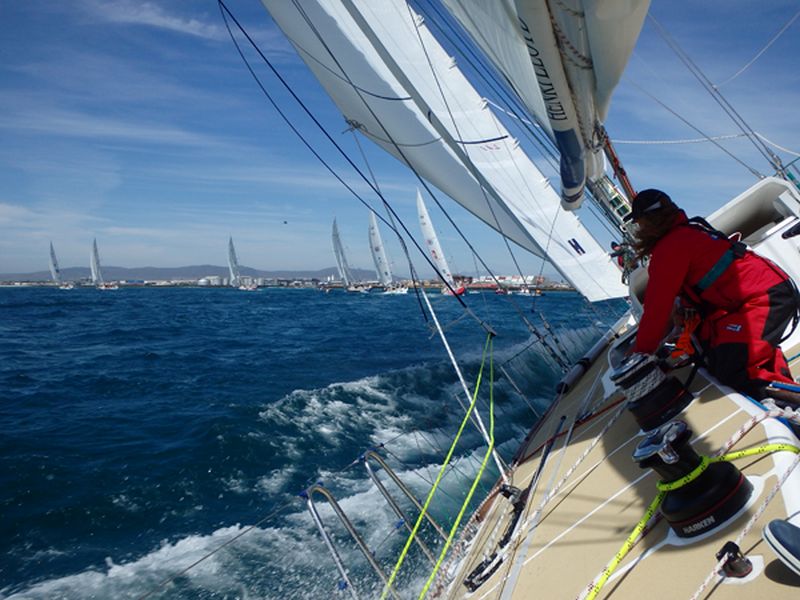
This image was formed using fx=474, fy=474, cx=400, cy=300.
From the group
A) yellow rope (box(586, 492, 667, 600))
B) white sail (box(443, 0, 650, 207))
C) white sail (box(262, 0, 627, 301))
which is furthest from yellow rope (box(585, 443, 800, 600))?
white sail (box(262, 0, 627, 301))

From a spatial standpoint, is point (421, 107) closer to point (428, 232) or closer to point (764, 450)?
point (764, 450)

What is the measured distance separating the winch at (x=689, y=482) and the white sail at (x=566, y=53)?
1.96 meters

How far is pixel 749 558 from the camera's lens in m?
1.25

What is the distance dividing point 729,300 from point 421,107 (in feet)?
12.4

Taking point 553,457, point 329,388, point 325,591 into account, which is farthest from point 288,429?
point 553,457

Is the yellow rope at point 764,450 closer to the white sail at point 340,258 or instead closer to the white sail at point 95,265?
the white sail at point 340,258

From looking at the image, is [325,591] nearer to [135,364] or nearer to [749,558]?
[749,558]

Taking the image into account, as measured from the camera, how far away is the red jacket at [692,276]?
6.09 ft

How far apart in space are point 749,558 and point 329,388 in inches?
364

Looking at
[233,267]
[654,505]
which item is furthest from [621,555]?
[233,267]

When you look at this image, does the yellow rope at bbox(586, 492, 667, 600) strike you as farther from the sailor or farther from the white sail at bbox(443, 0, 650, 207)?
the white sail at bbox(443, 0, 650, 207)

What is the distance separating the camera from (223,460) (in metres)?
6.83

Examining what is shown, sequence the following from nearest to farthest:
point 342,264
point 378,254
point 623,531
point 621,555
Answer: point 621,555, point 623,531, point 378,254, point 342,264

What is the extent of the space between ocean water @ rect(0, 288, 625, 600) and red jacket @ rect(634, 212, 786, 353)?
211cm
